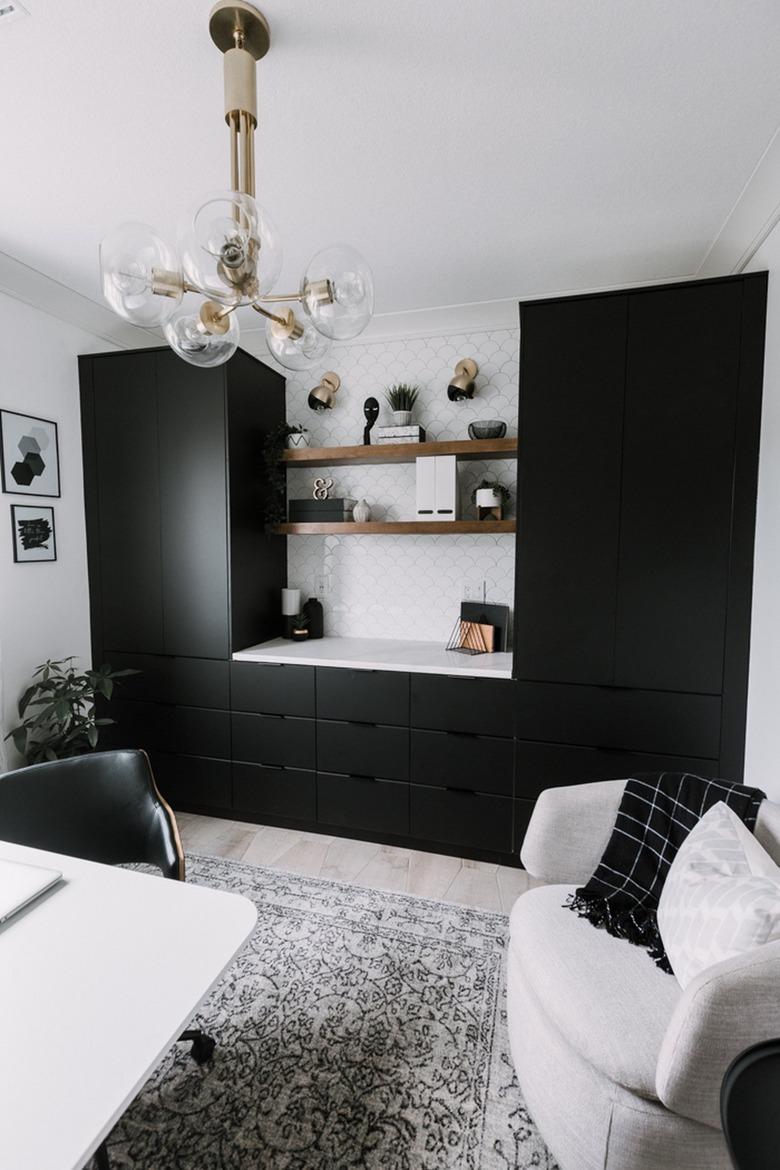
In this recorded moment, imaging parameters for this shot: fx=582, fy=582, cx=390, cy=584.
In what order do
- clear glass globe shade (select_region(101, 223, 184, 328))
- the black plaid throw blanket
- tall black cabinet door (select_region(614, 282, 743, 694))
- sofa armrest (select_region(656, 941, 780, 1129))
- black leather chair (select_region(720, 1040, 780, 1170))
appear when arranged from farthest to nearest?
tall black cabinet door (select_region(614, 282, 743, 694)), the black plaid throw blanket, clear glass globe shade (select_region(101, 223, 184, 328)), sofa armrest (select_region(656, 941, 780, 1129)), black leather chair (select_region(720, 1040, 780, 1170))

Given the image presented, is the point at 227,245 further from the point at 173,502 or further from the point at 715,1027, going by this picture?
the point at 173,502

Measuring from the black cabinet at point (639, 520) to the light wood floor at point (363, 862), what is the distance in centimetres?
45

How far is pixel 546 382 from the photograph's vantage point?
248cm

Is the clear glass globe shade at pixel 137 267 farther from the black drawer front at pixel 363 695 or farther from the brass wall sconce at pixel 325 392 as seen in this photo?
the brass wall sconce at pixel 325 392

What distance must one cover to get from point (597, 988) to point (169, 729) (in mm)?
2442

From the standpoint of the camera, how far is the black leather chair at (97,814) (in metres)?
1.64

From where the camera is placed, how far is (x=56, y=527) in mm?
3020

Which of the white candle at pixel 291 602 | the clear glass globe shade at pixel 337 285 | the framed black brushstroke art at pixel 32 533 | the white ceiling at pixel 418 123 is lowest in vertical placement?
the white candle at pixel 291 602

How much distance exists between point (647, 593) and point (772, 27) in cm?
170

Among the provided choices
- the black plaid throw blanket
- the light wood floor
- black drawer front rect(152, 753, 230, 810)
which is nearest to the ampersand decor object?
black drawer front rect(152, 753, 230, 810)

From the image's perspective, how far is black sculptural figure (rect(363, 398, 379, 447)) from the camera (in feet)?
10.2

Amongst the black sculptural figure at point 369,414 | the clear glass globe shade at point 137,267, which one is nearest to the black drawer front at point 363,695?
the black sculptural figure at point 369,414

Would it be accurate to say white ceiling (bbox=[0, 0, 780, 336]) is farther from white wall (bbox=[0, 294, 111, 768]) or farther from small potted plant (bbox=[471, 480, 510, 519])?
small potted plant (bbox=[471, 480, 510, 519])

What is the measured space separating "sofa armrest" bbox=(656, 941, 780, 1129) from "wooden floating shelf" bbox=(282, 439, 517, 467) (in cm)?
222
